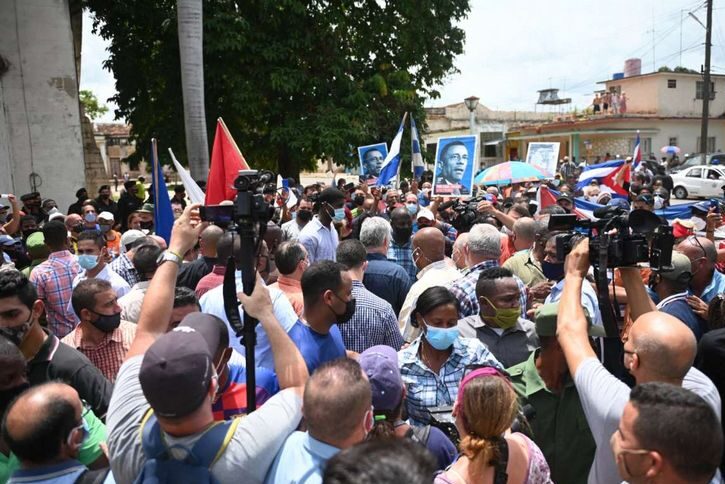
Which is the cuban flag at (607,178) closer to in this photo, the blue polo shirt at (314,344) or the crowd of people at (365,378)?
the crowd of people at (365,378)

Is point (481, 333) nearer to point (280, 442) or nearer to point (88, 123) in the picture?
point (280, 442)

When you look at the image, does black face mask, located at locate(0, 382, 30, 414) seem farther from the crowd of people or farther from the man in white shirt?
the man in white shirt

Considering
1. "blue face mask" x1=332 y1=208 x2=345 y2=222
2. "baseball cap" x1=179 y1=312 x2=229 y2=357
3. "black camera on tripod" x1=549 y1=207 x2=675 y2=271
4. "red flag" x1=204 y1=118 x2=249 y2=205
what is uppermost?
"red flag" x1=204 y1=118 x2=249 y2=205

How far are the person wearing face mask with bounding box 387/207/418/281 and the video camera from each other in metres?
3.97

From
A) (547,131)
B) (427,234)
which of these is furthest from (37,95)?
(547,131)

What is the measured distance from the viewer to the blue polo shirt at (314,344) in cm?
342

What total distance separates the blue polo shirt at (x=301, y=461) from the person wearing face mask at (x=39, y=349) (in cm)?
151

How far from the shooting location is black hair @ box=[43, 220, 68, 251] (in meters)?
5.59

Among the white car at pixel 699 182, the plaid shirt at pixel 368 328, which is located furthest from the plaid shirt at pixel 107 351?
the white car at pixel 699 182

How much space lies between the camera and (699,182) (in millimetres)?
27688

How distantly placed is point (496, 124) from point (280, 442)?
4805 centimetres

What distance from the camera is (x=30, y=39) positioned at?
1472cm

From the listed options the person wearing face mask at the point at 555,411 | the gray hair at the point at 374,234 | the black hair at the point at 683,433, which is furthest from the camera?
the gray hair at the point at 374,234

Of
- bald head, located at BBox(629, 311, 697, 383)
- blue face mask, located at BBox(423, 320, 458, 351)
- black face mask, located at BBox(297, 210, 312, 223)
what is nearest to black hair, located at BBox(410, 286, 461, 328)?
blue face mask, located at BBox(423, 320, 458, 351)
